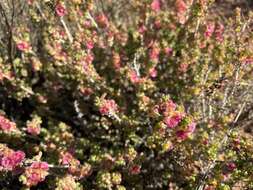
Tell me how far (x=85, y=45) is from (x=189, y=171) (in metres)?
1.52

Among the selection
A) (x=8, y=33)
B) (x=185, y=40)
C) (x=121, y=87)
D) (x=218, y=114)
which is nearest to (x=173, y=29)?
(x=185, y=40)

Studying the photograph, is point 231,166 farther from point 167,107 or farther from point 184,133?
point 167,107

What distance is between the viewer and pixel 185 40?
15.8 ft

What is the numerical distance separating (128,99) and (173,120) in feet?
5.02

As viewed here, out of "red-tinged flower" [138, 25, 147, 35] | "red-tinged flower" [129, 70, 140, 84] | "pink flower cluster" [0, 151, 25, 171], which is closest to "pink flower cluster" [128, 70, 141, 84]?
"red-tinged flower" [129, 70, 140, 84]

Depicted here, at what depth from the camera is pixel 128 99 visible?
4879 mm

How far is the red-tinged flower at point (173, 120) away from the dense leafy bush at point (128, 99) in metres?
0.01

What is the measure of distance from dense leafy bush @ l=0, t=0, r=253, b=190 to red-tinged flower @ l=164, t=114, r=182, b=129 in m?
0.01

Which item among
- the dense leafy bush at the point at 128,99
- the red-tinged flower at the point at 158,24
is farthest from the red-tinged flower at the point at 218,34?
the red-tinged flower at the point at 158,24

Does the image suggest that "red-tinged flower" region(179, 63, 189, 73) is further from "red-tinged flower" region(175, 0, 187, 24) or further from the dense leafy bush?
"red-tinged flower" region(175, 0, 187, 24)

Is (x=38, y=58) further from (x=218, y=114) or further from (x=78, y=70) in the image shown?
(x=218, y=114)

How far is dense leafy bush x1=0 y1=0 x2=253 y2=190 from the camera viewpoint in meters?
3.63

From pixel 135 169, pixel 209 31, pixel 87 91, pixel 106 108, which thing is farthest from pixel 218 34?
pixel 135 169

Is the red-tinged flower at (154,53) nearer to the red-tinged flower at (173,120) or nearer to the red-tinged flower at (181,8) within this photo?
the red-tinged flower at (181,8)
